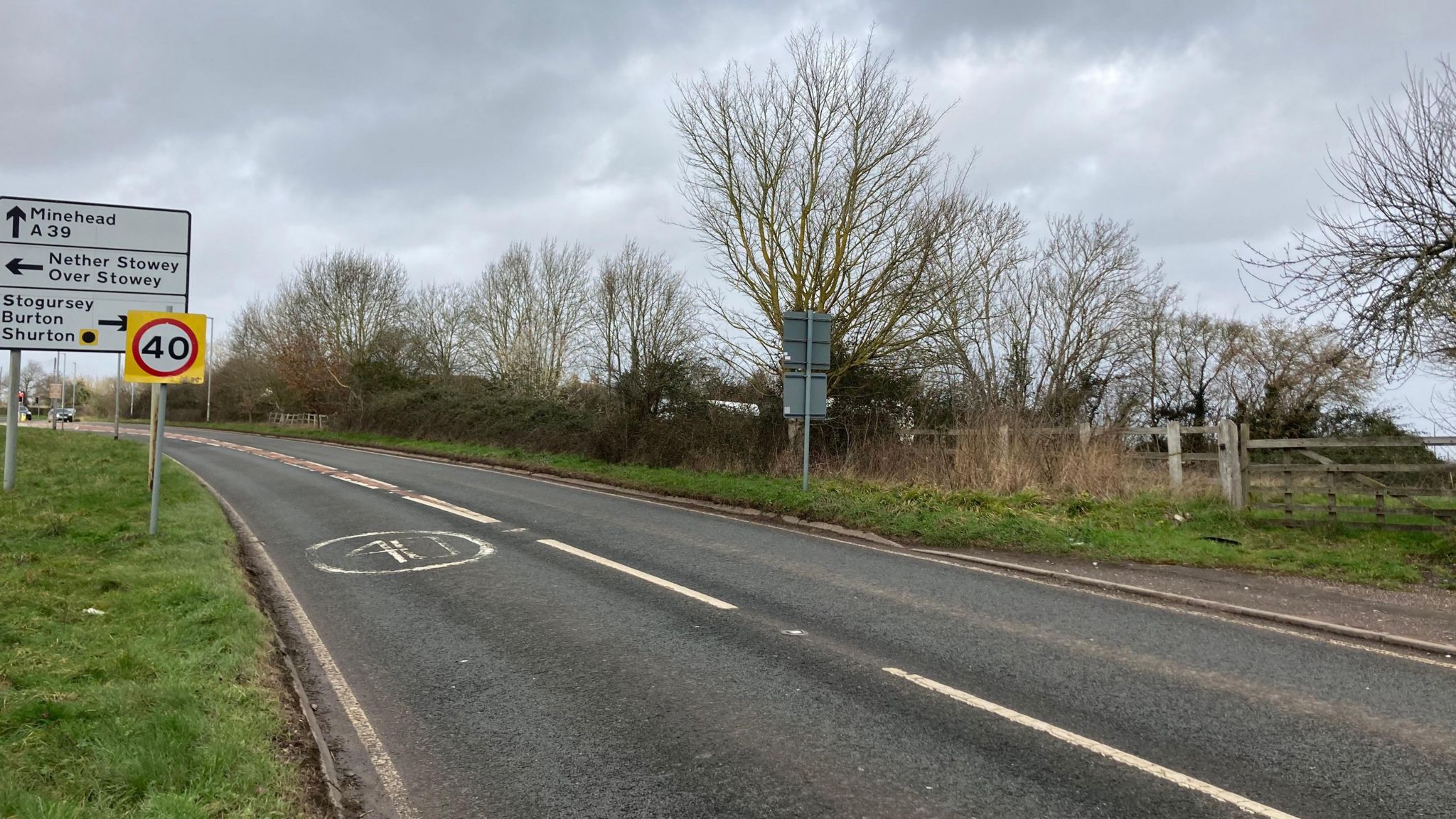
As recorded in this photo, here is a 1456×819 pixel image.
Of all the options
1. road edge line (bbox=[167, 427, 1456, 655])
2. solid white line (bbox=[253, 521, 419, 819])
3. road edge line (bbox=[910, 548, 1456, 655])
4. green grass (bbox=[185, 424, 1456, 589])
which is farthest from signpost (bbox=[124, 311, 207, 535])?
road edge line (bbox=[910, 548, 1456, 655])

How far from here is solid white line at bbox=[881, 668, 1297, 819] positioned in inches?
135

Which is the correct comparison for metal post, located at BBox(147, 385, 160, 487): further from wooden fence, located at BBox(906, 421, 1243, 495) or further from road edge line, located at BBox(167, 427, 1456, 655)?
wooden fence, located at BBox(906, 421, 1243, 495)

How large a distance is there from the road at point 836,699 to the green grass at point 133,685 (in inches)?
20.6

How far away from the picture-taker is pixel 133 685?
4352 millimetres

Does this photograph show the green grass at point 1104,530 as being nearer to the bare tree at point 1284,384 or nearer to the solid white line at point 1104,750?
the solid white line at point 1104,750

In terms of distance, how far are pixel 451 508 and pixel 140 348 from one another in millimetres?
5157

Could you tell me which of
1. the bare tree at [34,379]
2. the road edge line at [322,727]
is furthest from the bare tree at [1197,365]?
the bare tree at [34,379]

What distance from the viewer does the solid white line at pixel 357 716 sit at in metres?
3.67

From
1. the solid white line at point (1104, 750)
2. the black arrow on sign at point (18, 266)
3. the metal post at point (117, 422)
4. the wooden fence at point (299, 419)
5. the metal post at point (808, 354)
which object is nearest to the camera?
the solid white line at point (1104, 750)

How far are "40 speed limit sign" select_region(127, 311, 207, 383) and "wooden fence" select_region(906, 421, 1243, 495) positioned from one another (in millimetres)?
12538

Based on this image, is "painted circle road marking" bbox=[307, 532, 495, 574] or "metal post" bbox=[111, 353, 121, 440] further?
"metal post" bbox=[111, 353, 121, 440]

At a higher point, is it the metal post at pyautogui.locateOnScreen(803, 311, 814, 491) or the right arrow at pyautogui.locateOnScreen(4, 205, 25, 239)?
the right arrow at pyautogui.locateOnScreen(4, 205, 25, 239)

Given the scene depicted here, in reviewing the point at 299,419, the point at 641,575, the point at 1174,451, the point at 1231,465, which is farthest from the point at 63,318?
the point at 299,419

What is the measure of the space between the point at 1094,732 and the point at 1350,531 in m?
8.73
